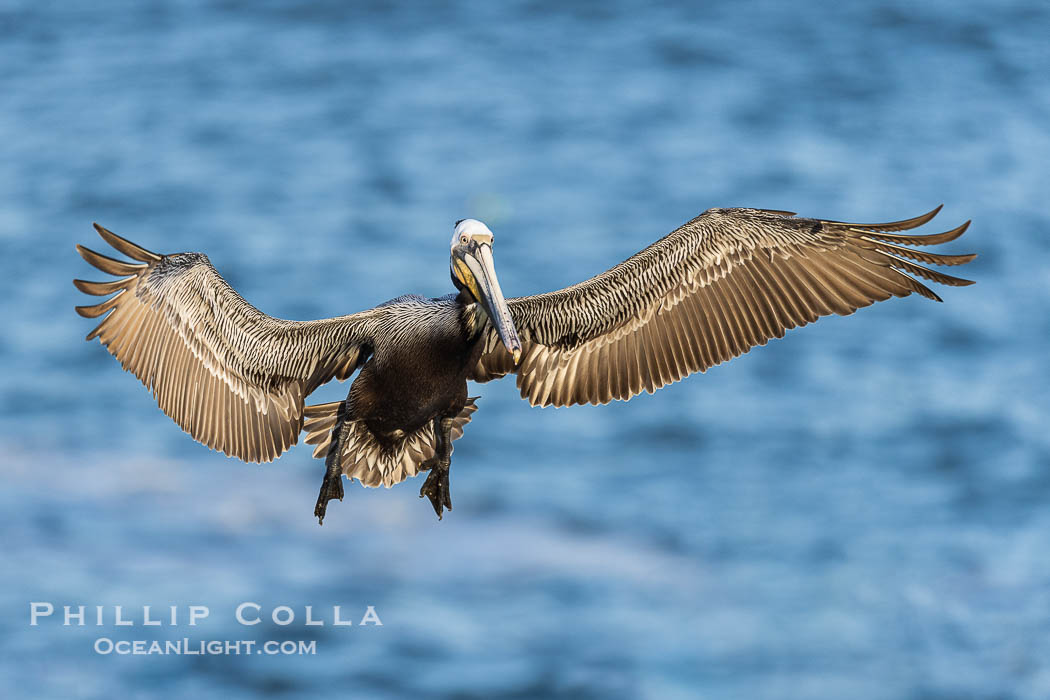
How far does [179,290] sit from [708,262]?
192 inches

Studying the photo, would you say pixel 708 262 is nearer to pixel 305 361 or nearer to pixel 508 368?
pixel 508 368

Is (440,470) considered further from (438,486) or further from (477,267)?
(477,267)

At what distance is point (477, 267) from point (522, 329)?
1.91 meters

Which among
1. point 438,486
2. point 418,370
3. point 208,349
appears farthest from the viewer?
point 208,349

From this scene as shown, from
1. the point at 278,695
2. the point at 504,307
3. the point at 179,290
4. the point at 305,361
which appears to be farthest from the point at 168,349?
the point at 278,695

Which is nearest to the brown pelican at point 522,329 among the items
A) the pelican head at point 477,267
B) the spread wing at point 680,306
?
the spread wing at point 680,306

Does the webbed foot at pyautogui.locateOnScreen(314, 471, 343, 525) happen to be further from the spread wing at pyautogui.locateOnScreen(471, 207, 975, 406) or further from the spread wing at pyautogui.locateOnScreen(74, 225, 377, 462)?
the spread wing at pyautogui.locateOnScreen(471, 207, 975, 406)

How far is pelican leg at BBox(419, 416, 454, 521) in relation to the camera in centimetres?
1306

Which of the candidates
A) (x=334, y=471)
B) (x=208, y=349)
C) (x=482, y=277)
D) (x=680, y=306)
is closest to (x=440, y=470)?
(x=334, y=471)

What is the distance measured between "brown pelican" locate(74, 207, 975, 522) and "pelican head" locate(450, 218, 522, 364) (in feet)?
3.04

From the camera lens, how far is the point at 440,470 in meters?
13.1

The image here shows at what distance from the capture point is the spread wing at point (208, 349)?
13.9m

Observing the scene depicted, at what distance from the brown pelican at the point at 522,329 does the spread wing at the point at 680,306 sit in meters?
0.01

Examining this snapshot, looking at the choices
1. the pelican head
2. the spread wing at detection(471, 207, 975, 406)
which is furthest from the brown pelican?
the pelican head
